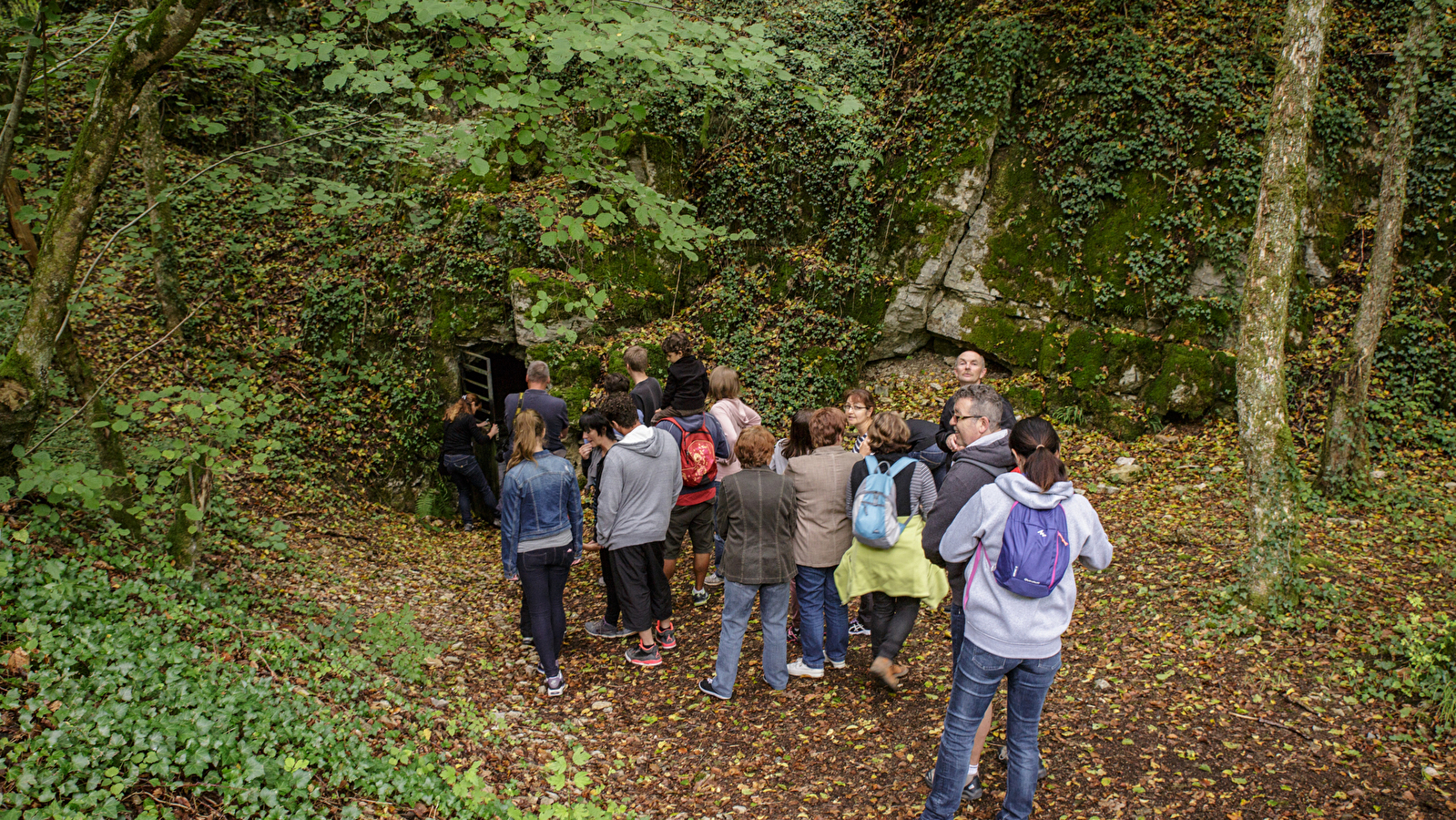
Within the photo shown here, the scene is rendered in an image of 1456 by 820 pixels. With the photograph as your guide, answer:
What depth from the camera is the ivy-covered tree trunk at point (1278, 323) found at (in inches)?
216

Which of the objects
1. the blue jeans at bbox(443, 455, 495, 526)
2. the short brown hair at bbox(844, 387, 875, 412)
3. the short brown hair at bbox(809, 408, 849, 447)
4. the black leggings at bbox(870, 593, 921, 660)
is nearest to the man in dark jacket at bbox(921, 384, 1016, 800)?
the black leggings at bbox(870, 593, 921, 660)

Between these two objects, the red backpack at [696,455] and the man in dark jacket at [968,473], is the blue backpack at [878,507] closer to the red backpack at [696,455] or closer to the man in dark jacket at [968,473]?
the man in dark jacket at [968,473]

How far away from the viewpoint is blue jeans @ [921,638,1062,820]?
3.32 m

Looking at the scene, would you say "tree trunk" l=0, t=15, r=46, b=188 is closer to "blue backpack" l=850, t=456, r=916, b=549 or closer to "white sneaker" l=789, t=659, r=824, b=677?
"blue backpack" l=850, t=456, r=916, b=549

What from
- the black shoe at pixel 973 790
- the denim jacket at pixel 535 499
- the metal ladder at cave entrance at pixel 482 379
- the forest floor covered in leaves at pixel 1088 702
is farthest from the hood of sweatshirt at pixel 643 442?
the metal ladder at cave entrance at pixel 482 379

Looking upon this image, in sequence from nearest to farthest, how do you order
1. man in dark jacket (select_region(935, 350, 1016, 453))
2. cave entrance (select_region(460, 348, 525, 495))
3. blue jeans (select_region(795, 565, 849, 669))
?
man in dark jacket (select_region(935, 350, 1016, 453)), blue jeans (select_region(795, 565, 849, 669)), cave entrance (select_region(460, 348, 525, 495))

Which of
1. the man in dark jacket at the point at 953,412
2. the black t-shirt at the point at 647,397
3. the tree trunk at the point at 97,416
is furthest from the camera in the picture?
the black t-shirt at the point at 647,397

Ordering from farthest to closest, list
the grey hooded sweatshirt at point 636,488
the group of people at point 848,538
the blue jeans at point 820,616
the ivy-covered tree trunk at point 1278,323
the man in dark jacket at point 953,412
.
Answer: the ivy-covered tree trunk at point 1278,323, the grey hooded sweatshirt at point 636,488, the blue jeans at point 820,616, the man in dark jacket at point 953,412, the group of people at point 848,538

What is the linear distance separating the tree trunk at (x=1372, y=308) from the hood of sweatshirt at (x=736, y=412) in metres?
6.55

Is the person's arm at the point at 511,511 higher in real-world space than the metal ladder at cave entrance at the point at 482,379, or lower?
higher

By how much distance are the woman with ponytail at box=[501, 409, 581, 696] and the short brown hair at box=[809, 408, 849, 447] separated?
1.77 metres

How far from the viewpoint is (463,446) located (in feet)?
29.6

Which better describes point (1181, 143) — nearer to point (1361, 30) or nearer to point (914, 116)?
point (1361, 30)

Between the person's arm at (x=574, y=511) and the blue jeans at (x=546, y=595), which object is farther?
the person's arm at (x=574, y=511)
